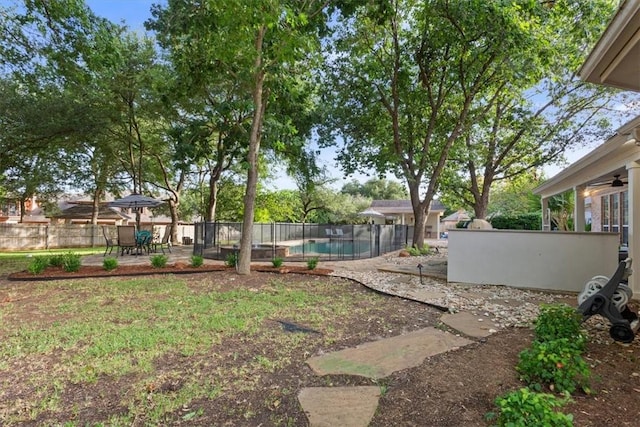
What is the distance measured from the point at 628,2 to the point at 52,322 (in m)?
6.33

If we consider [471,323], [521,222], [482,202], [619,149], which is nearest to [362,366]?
[471,323]

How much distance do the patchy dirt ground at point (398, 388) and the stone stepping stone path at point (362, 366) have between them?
8cm

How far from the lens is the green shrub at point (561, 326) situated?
3.19 meters

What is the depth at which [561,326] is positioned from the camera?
326cm

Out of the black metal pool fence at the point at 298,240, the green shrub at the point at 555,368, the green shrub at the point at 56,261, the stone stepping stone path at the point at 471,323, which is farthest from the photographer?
the black metal pool fence at the point at 298,240

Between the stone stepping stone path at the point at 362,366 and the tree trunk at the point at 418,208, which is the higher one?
the tree trunk at the point at 418,208

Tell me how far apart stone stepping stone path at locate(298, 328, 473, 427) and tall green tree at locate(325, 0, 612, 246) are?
6.78m

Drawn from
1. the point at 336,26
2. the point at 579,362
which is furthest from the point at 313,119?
the point at 579,362

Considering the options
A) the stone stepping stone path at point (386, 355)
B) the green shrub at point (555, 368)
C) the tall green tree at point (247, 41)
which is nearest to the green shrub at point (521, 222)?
the tall green tree at point (247, 41)

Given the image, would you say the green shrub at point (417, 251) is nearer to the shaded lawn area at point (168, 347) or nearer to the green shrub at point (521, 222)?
the shaded lawn area at point (168, 347)

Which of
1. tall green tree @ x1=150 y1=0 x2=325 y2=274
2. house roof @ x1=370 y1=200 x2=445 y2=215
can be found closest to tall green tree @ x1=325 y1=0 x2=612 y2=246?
tall green tree @ x1=150 y1=0 x2=325 y2=274

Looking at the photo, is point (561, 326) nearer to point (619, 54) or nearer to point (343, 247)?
point (619, 54)

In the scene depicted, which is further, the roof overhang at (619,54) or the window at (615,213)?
the window at (615,213)

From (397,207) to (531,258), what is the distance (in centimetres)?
2660
